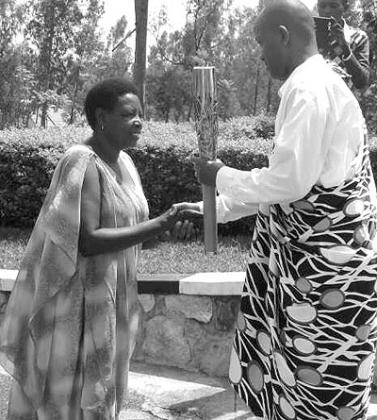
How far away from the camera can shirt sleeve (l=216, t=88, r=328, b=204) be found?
2.21m

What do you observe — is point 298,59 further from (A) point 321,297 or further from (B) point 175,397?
(B) point 175,397

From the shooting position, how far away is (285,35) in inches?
92.7

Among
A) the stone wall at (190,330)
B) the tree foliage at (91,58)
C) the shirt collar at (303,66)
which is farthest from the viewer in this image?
the tree foliage at (91,58)

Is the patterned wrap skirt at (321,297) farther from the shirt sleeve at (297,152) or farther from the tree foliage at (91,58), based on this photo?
the tree foliage at (91,58)

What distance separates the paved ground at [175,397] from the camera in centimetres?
371

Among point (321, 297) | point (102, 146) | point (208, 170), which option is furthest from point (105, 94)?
point (321, 297)

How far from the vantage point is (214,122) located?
9.20 feet

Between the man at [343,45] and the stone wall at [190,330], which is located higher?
the man at [343,45]

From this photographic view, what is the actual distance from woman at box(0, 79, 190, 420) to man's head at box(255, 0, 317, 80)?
1.90 feet

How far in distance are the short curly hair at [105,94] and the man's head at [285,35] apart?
56 centimetres

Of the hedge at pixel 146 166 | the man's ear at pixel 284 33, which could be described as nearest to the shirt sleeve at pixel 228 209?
the man's ear at pixel 284 33

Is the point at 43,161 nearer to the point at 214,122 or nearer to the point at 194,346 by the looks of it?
the point at 194,346

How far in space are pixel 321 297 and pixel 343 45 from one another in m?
1.78

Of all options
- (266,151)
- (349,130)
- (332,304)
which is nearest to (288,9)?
(349,130)
